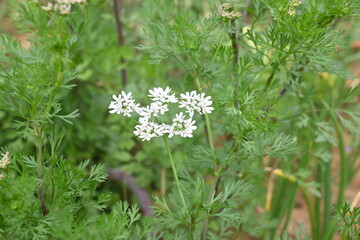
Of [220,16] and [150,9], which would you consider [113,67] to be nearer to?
[150,9]

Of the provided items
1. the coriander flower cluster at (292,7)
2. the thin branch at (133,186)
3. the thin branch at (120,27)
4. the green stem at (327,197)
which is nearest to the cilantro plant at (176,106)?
the coriander flower cluster at (292,7)

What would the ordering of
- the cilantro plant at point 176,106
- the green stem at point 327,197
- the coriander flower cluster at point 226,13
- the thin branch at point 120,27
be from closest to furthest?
the cilantro plant at point 176,106 < the coriander flower cluster at point 226,13 < the green stem at point 327,197 < the thin branch at point 120,27

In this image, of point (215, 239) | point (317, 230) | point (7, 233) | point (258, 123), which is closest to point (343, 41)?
point (258, 123)

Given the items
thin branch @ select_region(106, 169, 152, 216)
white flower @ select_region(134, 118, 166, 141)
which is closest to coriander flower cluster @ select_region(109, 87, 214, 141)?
white flower @ select_region(134, 118, 166, 141)

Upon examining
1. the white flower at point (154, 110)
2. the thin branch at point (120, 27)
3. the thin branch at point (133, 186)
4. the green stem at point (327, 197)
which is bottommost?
the thin branch at point (133, 186)

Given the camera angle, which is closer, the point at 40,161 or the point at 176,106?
the point at 40,161

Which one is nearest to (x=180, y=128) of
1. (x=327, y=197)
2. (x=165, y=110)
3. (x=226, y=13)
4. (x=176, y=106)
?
(x=165, y=110)

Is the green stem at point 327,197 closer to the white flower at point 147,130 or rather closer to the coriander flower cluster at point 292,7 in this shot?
the coriander flower cluster at point 292,7

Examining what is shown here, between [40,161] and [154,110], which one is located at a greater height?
[154,110]

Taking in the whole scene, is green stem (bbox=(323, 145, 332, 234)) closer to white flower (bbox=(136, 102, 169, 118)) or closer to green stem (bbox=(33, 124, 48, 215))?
white flower (bbox=(136, 102, 169, 118))

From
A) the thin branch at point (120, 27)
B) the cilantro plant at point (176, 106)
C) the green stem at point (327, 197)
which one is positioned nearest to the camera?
the cilantro plant at point (176, 106)

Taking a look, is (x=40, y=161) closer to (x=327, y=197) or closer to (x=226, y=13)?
(x=226, y=13)
